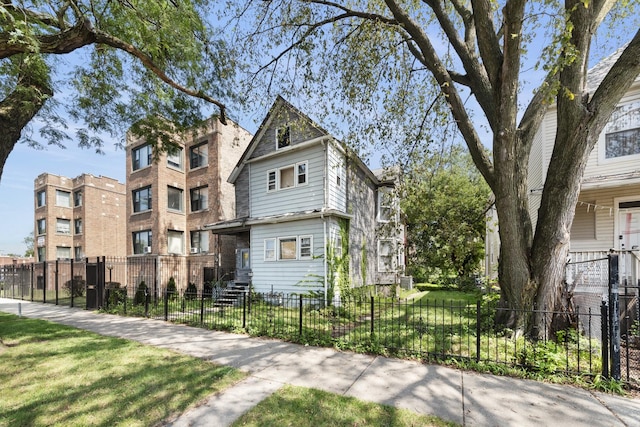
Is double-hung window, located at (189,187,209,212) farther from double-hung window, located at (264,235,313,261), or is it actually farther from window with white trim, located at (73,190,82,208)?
window with white trim, located at (73,190,82,208)

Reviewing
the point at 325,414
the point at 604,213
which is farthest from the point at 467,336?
the point at 604,213

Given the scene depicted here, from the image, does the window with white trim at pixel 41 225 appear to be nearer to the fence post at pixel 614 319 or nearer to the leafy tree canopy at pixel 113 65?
the leafy tree canopy at pixel 113 65

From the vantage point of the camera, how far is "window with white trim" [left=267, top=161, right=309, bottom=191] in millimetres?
13602

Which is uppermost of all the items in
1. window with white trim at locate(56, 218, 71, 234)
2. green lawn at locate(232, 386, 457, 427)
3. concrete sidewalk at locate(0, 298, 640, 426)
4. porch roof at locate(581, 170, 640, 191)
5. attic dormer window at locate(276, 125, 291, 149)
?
attic dormer window at locate(276, 125, 291, 149)

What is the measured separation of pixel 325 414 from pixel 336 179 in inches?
415

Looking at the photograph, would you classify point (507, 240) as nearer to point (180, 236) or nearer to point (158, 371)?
point (158, 371)

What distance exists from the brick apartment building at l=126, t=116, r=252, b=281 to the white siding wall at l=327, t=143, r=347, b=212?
7802 mm

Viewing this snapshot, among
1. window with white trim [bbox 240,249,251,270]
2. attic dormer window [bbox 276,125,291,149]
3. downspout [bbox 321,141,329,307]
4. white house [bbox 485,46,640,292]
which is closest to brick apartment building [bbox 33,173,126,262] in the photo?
window with white trim [bbox 240,249,251,270]

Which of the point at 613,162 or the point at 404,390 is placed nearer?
the point at 404,390

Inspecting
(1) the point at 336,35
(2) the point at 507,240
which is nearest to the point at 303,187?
(1) the point at 336,35

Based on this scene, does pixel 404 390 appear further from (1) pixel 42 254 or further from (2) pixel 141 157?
(1) pixel 42 254

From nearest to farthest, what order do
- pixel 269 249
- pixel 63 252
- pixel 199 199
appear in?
pixel 269 249 → pixel 199 199 → pixel 63 252

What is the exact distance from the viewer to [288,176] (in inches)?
561

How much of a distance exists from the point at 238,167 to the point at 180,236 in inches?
299
